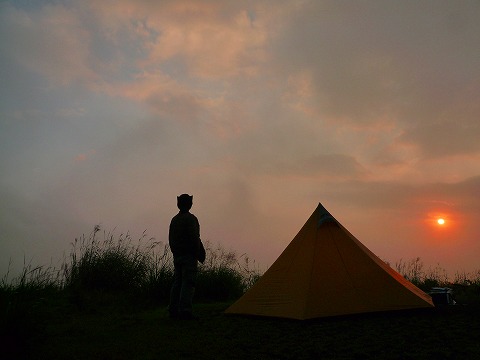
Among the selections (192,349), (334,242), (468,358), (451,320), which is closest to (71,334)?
(192,349)

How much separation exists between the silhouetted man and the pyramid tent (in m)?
0.93

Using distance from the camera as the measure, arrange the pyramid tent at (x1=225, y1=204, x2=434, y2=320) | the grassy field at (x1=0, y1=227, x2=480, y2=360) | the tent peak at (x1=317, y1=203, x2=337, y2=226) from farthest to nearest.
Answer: the tent peak at (x1=317, y1=203, x2=337, y2=226) < the pyramid tent at (x1=225, y1=204, x2=434, y2=320) < the grassy field at (x1=0, y1=227, x2=480, y2=360)

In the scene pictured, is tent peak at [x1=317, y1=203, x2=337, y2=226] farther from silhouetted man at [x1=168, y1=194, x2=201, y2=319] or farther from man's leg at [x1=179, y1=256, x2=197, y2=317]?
man's leg at [x1=179, y1=256, x2=197, y2=317]

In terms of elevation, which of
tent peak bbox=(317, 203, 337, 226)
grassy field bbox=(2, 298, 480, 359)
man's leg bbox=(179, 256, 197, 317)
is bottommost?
grassy field bbox=(2, 298, 480, 359)

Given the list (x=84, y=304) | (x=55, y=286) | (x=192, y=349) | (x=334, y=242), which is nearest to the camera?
(x=192, y=349)

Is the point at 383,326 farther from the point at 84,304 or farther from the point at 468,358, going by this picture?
the point at 84,304

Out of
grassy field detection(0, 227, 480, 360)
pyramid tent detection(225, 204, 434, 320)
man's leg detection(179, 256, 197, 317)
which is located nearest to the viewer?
grassy field detection(0, 227, 480, 360)

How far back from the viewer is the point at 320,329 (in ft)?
22.1

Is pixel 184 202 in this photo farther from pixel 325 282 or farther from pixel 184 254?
pixel 325 282

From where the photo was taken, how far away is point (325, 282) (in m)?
7.79

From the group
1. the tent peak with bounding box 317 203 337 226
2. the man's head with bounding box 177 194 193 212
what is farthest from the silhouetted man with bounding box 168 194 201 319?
the tent peak with bounding box 317 203 337 226

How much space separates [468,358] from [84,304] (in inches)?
292

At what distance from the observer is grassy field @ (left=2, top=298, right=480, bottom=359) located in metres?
5.27

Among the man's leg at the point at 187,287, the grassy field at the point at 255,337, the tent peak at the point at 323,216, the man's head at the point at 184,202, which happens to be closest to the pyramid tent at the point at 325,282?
the tent peak at the point at 323,216
